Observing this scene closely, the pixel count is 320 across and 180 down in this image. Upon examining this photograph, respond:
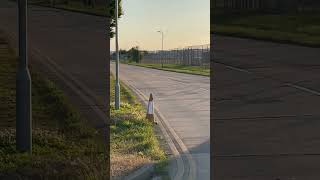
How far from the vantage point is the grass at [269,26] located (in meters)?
7.68

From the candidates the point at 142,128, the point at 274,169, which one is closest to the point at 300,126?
the point at 274,169

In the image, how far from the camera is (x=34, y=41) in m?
7.68

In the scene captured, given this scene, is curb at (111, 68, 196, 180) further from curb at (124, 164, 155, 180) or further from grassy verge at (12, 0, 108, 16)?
grassy verge at (12, 0, 108, 16)

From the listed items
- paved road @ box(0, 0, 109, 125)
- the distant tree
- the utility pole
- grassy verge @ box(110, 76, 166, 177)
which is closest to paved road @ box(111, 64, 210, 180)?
grassy verge @ box(110, 76, 166, 177)

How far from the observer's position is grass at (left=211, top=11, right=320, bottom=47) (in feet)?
25.2

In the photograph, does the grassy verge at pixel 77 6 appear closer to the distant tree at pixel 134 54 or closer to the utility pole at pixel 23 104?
the utility pole at pixel 23 104

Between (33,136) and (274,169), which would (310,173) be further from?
(33,136)

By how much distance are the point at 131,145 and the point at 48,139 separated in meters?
2.75

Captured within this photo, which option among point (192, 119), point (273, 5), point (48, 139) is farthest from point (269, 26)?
point (192, 119)

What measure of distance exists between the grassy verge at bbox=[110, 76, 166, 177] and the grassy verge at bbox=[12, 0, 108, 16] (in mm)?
2007

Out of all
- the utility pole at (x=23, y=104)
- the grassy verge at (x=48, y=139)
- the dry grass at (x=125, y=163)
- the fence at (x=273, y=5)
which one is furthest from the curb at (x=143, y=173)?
the fence at (x=273, y=5)

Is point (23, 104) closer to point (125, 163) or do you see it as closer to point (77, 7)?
point (77, 7)

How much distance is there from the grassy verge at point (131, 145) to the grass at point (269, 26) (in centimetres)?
210

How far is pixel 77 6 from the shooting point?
7.60 metres
